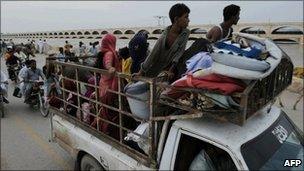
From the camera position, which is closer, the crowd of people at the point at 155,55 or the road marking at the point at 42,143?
the crowd of people at the point at 155,55

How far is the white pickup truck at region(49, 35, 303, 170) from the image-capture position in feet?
9.11

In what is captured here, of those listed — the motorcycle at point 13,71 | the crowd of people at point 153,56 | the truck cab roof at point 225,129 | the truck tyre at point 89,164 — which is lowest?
the motorcycle at point 13,71

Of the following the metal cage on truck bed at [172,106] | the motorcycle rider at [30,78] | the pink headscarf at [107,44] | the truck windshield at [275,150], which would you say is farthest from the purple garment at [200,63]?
the motorcycle rider at [30,78]

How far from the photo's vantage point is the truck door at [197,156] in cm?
307

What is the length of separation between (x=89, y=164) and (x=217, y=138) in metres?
2.06

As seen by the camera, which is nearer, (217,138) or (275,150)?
(217,138)

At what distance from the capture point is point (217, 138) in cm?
285

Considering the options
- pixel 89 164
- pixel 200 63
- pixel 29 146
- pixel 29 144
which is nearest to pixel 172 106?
pixel 200 63

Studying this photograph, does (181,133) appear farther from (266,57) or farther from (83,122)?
(83,122)

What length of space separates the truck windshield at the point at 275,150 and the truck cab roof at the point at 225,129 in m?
0.05

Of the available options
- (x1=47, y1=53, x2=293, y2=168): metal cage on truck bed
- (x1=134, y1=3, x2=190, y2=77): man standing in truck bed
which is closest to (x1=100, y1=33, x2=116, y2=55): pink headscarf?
(x1=47, y1=53, x2=293, y2=168): metal cage on truck bed

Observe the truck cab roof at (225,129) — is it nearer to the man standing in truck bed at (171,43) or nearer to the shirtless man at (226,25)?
the man standing in truck bed at (171,43)

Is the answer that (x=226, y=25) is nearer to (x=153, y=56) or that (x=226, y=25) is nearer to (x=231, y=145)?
(x=153, y=56)

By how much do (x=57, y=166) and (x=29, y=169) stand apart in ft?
1.41
